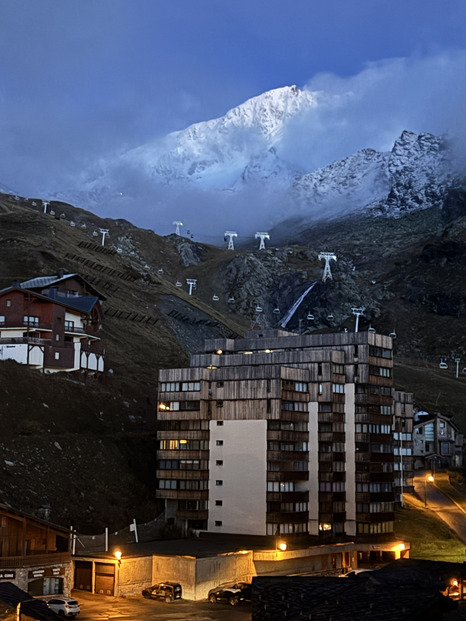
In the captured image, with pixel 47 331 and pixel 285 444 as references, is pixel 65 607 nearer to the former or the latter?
pixel 285 444

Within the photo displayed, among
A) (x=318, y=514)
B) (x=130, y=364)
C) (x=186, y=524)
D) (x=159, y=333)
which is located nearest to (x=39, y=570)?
(x=186, y=524)

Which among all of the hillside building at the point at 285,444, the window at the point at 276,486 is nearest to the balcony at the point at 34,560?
the hillside building at the point at 285,444

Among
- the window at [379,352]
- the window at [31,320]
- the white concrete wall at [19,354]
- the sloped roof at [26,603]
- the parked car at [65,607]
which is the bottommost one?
the parked car at [65,607]

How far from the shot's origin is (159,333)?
495ft

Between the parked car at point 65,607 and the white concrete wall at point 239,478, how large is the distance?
3238cm

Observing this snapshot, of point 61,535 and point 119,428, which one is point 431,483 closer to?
point 119,428

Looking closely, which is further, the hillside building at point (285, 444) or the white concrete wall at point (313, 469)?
the white concrete wall at point (313, 469)

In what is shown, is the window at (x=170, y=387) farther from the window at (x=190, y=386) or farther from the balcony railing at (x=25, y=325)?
the balcony railing at (x=25, y=325)

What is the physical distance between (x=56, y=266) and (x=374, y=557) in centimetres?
8841

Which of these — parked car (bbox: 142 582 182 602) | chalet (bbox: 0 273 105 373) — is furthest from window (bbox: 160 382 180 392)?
parked car (bbox: 142 582 182 602)

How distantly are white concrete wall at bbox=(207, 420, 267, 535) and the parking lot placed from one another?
19.5 m

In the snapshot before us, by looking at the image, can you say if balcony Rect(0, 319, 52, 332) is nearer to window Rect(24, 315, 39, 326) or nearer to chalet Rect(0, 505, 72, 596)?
window Rect(24, 315, 39, 326)

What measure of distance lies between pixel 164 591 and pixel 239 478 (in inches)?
898

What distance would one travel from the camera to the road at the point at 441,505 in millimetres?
103062
